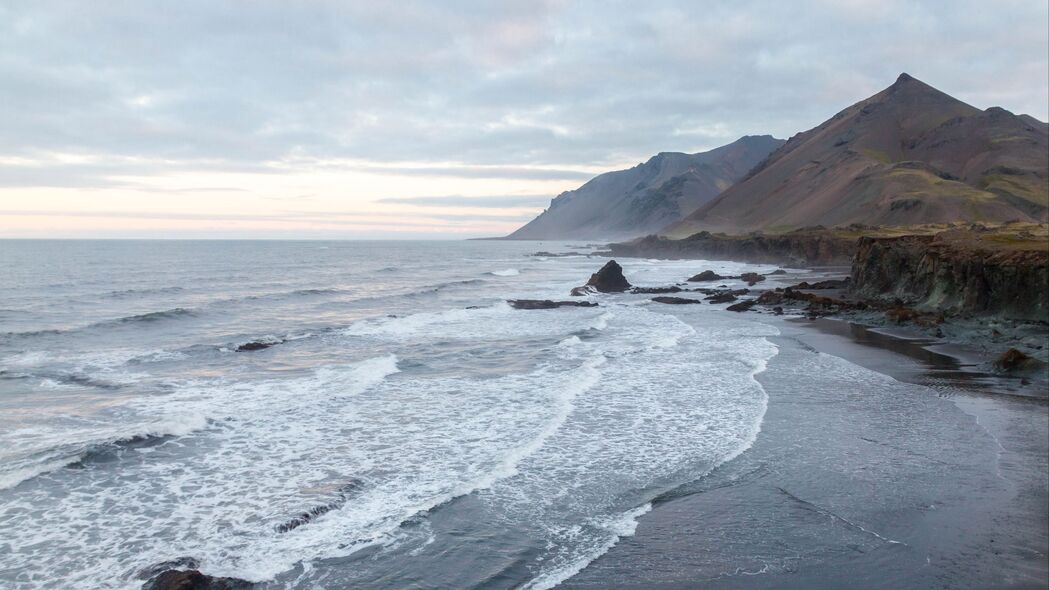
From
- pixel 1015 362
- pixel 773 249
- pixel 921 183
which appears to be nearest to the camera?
pixel 1015 362

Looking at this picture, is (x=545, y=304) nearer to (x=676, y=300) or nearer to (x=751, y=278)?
(x=676, y=300)

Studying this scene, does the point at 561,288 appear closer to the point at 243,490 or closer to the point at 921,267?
Result: the point at 921,267

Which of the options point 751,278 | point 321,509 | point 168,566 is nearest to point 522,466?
point 321,509

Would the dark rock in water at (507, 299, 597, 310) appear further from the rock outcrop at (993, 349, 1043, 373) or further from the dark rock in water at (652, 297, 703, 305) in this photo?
the rock outcrop at (993, 349, 1043, 373)

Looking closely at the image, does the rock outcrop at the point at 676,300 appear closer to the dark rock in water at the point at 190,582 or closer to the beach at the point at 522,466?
the beach at the point at 522,466

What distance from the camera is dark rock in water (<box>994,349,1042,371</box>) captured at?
19.7 meters

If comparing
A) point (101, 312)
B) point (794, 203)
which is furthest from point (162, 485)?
point (794, 203)

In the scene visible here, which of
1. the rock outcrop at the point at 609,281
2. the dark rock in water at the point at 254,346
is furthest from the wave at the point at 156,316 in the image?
the rock outcrop at the point at 609,281

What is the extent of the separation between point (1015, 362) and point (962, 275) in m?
12.7

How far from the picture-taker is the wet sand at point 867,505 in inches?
333

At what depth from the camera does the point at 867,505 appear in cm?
1059

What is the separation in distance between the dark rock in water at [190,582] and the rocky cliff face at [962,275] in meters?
29.0

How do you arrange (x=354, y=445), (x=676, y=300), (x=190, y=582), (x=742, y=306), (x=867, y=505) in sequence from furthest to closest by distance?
(x=676, y=300) → (x=742, y=306) → (x=354, y=445) → (x=867, y=505) → (x=190, y=582)

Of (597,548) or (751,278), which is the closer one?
(597,548)
